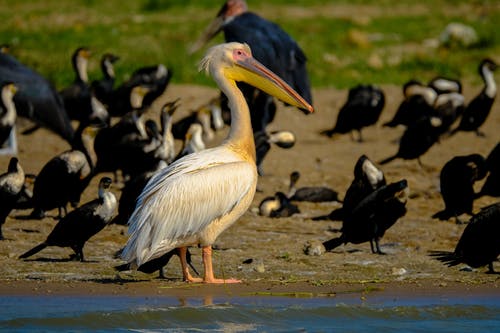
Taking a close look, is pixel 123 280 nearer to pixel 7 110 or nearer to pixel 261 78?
pixel 261 78

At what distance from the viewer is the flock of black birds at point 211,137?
875 centimetres

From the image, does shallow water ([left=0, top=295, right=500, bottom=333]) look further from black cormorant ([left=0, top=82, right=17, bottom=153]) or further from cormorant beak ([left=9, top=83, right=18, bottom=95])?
cormorant beak ([left=9, top=83, right=18, bottom=95])

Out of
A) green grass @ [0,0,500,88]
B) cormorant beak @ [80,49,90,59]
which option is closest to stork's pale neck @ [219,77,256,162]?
cormorant beak @ [80,49,90,59]

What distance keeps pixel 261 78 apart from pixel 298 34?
45.1 ft

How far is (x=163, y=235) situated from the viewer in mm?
7379

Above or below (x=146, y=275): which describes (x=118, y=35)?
above

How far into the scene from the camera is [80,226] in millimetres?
8438

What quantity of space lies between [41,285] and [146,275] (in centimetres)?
87

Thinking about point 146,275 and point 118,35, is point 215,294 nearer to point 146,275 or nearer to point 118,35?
point 146,275

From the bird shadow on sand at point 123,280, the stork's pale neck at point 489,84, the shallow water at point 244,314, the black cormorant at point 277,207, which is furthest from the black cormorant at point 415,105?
the shallow water at point 244,314

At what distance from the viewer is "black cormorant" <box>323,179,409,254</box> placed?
29.0 feet

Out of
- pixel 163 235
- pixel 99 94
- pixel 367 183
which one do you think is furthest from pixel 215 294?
pixel 99 94

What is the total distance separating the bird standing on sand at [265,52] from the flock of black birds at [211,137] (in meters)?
0.01

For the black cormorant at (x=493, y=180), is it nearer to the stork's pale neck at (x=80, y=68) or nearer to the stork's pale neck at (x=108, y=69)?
the stork's pale neck at (x=80, y=68)
